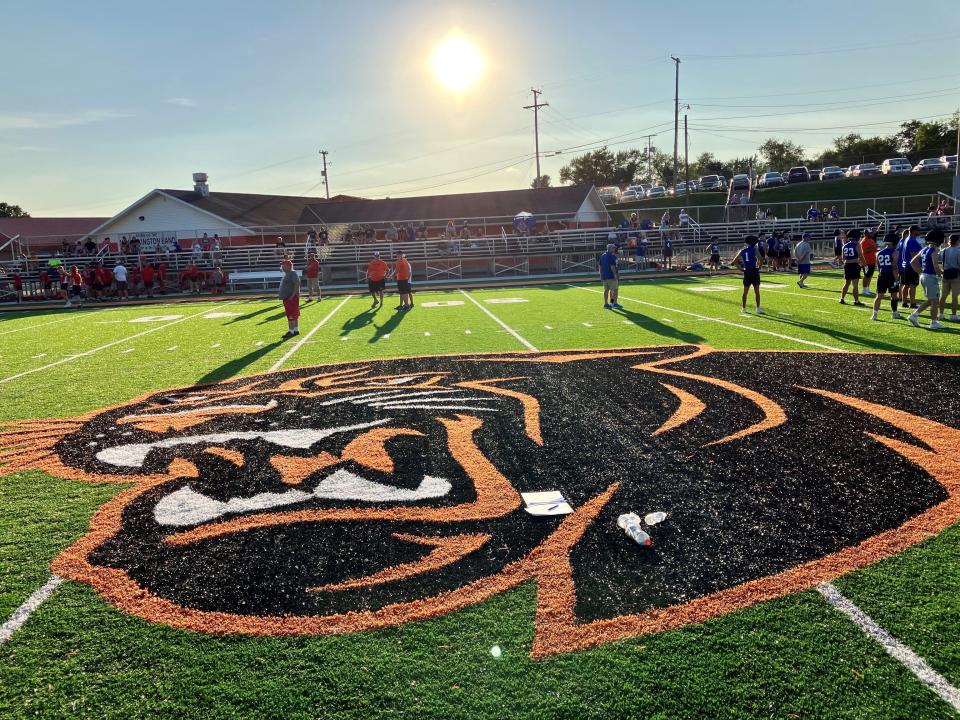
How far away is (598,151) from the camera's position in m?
96.4

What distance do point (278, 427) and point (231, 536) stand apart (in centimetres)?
270

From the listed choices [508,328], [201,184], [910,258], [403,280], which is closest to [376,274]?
[403,280]

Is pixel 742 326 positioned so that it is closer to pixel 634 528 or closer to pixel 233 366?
pixel 233 366

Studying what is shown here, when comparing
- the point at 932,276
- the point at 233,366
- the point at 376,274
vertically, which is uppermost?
the point at 376,274

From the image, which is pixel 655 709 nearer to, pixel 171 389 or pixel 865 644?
pixel 865 644

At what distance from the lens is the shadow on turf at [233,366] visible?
32.6 feet

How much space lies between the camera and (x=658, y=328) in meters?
13.5

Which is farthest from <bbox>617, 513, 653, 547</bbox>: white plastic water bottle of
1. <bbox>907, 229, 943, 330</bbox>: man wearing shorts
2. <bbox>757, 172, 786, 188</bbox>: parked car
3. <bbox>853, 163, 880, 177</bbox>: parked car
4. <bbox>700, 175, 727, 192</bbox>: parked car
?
<bbox>700, 175, 727, 192</bbox>: parked car

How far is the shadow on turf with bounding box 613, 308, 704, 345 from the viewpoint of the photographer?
12.0m

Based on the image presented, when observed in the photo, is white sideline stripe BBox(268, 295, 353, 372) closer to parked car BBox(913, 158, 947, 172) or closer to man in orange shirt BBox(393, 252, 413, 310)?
man in orange shirt BBox(393, 252, 413, 310)

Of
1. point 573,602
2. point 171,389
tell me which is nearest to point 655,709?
point 573,602

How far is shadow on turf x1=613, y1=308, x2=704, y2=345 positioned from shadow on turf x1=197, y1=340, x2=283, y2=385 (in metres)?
7.83

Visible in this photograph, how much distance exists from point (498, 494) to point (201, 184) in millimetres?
48815

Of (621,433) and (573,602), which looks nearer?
(573,602)
